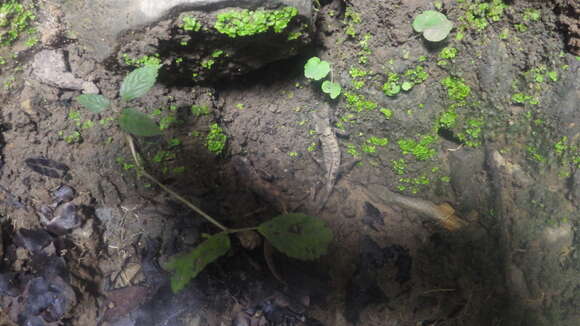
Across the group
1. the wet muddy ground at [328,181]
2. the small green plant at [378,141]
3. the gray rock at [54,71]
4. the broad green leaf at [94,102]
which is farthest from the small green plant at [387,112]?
the gray rock at [54,71]

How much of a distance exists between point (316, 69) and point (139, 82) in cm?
90

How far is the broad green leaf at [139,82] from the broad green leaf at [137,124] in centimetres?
8

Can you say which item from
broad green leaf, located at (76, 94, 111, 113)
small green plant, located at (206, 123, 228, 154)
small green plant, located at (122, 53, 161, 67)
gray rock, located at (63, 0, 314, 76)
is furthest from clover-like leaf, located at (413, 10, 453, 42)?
broad green leaf, located at (76, 94, 111, 113)

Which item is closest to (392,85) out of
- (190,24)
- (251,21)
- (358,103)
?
(358,103)

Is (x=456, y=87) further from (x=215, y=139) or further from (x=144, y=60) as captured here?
(x=144, y=60)

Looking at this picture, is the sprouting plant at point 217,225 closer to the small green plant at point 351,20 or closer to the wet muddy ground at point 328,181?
the wet muddy ground at point 328,181

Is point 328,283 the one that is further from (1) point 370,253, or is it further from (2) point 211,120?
(2) point 211,120

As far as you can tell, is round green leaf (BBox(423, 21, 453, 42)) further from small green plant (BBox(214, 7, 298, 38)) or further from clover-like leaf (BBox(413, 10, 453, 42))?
small green plant (BBox(214, 7, 298, 38))

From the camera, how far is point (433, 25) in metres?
1.86

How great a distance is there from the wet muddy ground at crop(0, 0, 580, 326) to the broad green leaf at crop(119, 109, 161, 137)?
0.80ft

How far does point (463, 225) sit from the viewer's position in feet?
7.06

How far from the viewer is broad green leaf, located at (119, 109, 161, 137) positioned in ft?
5.61

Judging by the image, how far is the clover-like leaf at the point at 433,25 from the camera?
6.06ft

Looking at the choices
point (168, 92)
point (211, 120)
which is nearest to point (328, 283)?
point (211, 120)
